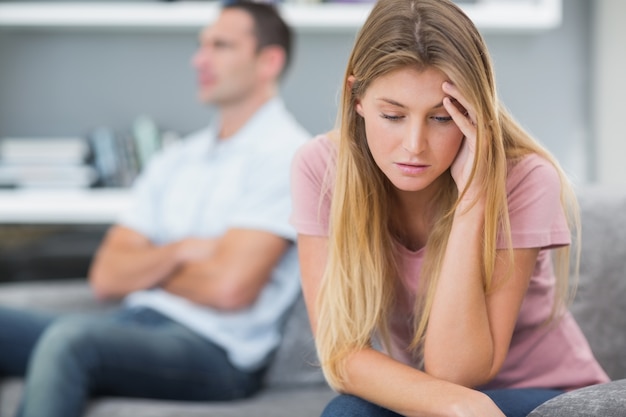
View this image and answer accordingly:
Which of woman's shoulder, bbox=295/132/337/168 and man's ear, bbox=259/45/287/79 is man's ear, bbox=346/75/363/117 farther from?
man's ear, bbox=259/45/287/79

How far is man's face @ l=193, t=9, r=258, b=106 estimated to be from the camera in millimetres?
2568

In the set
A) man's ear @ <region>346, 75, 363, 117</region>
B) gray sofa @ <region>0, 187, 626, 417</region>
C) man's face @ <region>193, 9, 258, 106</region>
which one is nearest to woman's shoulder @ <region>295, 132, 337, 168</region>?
man's ear @ <region>346, 75, 363, 117</region>

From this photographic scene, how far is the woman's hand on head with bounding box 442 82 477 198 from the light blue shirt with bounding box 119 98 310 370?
0.83 metres

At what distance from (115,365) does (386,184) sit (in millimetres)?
853

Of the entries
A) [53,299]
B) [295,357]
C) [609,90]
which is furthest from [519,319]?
[609,90]

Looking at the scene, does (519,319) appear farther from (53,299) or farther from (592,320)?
(53,299)

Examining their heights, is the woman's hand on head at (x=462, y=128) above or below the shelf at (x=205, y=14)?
below

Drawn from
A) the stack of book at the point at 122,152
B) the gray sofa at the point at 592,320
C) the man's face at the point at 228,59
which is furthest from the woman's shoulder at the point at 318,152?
the stack of book at the point at 122,152

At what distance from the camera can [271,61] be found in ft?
8.49

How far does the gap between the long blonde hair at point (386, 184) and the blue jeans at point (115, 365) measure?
2.24ft

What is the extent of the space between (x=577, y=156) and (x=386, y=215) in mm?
2228

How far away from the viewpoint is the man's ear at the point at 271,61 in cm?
258

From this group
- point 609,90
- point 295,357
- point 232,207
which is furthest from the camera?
point 609,90

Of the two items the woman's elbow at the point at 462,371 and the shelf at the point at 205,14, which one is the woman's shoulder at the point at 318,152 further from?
the shelf at the point at 205,14
